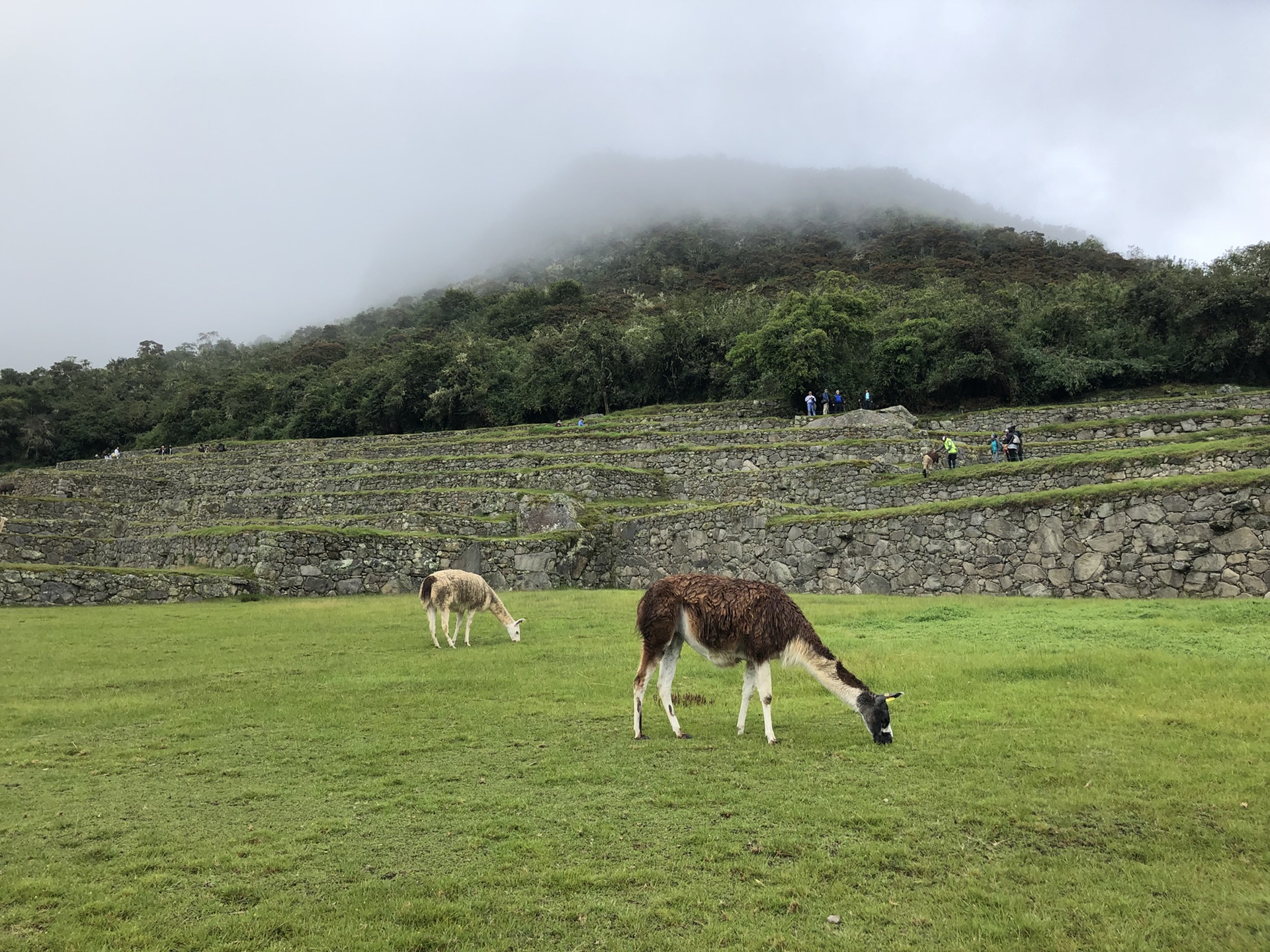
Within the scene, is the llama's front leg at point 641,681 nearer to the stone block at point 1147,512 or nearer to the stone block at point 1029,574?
the stone block at point 1029,574

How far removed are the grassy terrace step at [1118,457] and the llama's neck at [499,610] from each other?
1463 cm

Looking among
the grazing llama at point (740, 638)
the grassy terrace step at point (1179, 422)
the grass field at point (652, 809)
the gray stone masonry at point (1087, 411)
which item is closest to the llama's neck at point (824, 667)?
the grazing llama at point (740, 638)

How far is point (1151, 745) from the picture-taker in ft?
21.6

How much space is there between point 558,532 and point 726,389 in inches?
1256

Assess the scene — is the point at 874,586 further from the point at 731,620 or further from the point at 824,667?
the point at 731,620

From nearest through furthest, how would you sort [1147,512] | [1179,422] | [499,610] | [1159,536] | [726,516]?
[499,610] < [1159,536] < [1147,512] < [726,516] < [1179,422]

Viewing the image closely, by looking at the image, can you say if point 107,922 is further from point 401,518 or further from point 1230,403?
point 1230,403

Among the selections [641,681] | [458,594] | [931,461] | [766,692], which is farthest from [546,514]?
[766,692]

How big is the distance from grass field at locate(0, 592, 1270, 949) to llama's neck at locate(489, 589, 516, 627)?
3474mm

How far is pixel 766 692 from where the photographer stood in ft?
23.8

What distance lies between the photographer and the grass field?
13.5ft

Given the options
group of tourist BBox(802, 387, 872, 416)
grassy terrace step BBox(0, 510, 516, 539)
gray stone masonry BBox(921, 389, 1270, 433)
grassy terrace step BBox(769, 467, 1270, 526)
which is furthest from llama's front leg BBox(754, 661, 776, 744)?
group of tourist BBox(802, 387, 872, 416)

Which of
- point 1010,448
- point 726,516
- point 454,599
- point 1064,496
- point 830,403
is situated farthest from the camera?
point 830,403

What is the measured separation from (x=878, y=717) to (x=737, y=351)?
3988 centimetres
